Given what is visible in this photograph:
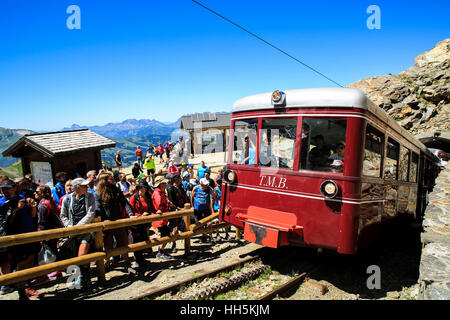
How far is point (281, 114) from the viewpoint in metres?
4.95

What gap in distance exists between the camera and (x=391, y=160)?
5609mm

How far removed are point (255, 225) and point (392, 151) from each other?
11.0 feet

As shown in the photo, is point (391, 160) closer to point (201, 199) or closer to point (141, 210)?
point (201, 199)

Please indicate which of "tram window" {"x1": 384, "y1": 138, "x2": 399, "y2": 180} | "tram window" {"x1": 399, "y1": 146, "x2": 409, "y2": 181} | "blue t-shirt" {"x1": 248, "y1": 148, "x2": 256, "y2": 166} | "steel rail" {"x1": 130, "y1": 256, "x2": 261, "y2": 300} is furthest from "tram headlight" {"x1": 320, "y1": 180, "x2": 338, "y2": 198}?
"tram window" {"x1": 399, "y1": 146, "x2": 409, "y2": 181}

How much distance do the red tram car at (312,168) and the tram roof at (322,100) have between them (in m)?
0.02

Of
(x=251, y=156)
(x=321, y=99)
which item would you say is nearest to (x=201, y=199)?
(x=251, y=156)

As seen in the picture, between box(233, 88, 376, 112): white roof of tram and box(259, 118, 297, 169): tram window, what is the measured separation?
33 centimetres

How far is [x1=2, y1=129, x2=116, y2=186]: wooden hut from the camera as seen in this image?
9.27 meters

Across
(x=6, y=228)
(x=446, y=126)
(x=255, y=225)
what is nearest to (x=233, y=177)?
(x=255, y=225)

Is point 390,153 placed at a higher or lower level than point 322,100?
lower

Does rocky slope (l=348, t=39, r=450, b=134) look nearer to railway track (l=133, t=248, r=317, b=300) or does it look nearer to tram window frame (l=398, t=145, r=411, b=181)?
tram window frame (l=398, t=145, r=411, b=181)

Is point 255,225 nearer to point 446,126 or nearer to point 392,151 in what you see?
point 392,151

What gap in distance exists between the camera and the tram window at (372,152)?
15.3ft

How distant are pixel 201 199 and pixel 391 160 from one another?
186 inches
